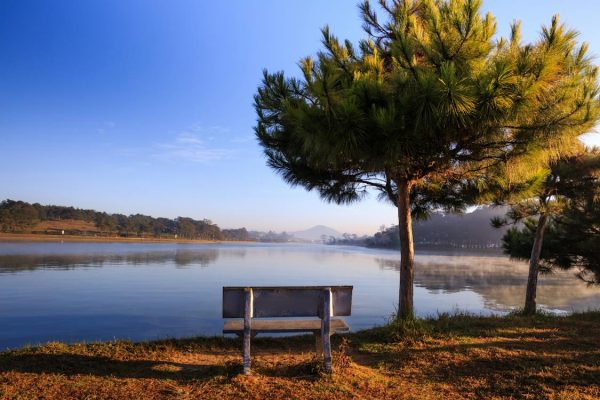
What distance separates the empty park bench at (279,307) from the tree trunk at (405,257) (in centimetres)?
329

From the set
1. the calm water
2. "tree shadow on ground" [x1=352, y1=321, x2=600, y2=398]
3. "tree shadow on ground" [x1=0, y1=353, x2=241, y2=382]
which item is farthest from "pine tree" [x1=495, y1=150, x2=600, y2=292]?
"tree shadow on ground" [x1=0, y1=353, x2=241, y2=382]

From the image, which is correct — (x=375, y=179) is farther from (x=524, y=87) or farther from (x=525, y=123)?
(x=524, y=87)

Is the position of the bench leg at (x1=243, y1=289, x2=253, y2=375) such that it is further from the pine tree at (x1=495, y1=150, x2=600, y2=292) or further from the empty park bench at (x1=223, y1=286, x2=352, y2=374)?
the pine tree at (x1=495, y1=150, x2=600, y2=292)

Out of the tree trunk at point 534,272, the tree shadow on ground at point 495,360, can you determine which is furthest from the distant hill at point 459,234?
the tree shadow on ground at point 495,360

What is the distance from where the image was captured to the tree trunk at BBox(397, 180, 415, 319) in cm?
755

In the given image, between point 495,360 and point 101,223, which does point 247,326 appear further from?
point 101,223

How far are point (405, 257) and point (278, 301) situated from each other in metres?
3.92

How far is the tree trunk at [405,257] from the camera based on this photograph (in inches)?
297

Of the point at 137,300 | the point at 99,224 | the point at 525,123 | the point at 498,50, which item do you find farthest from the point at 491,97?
the point at 99,224

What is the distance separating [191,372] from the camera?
15.4 ft

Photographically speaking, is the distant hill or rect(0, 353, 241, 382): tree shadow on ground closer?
rect(0, 353, 241, 382): tree shadow on ground

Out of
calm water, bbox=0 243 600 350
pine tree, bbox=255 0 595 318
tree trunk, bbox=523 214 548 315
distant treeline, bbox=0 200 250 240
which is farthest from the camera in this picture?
distant treeline, bbox=0 200 250 240

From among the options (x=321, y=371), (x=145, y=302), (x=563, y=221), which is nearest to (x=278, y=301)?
(x=321, y=371)

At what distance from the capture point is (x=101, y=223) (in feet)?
397
